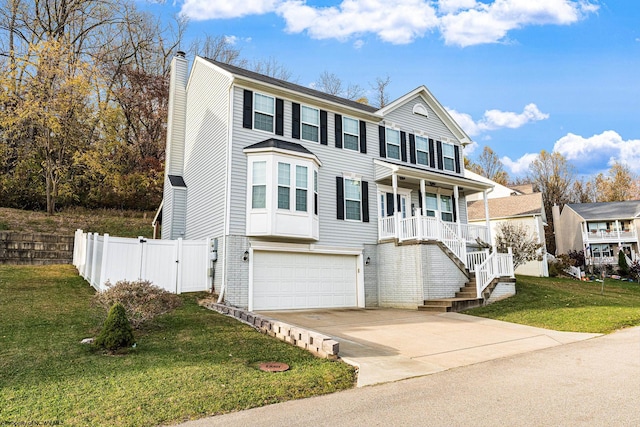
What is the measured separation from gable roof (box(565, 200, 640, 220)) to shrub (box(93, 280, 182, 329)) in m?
40.4

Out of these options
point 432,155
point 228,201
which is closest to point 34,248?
point 228,201

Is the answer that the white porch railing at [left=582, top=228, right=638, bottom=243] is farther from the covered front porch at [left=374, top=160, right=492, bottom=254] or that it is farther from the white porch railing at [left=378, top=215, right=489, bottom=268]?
the white porch railing at [left=378, top=215, right=489, bottom=268]

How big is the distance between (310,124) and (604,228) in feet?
118

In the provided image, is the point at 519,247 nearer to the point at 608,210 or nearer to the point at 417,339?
the point at 417,339

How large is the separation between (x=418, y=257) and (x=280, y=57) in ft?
88.3

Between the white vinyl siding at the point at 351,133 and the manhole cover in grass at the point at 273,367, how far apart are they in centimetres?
1050

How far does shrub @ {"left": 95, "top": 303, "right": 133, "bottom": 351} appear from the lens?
19.6 feet

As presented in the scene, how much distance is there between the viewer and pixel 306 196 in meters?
12.9

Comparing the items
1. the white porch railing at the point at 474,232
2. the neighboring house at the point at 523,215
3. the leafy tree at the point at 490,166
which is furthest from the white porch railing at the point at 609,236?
the white porch railing at the point at 474,232

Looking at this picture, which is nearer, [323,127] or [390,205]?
[323,127]

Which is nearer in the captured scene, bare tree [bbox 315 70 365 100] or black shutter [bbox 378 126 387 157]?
black shutter [bbox 378 126 387 157]

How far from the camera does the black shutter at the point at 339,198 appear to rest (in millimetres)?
14266

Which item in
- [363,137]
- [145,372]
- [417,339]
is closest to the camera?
[145,372]

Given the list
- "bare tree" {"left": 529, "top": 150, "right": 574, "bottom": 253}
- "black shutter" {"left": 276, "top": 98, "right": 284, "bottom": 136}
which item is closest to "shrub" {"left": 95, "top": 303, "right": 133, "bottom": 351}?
"black shutter" {"left": 276, "top": 98, "right": 284, "bottom": 136}
